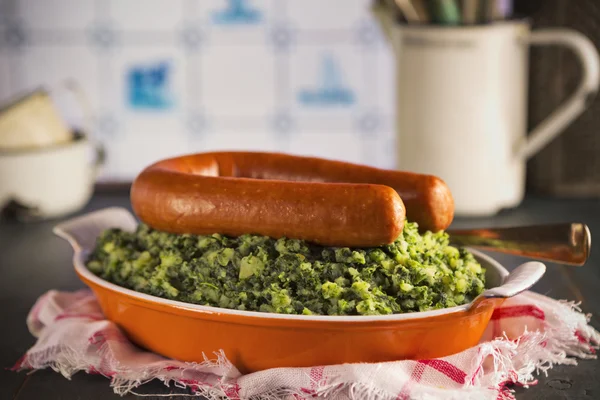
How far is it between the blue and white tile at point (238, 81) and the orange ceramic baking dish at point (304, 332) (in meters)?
1.04

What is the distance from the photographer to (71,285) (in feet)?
4.30

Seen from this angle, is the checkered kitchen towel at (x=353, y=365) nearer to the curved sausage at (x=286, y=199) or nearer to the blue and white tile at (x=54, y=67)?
the curved sausage at (x=286, y=199)

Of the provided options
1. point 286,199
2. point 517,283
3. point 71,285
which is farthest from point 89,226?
point 517,283

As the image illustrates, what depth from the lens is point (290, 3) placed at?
186 centimetres

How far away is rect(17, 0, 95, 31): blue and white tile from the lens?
1863mm

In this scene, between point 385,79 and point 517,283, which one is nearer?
point 517,283

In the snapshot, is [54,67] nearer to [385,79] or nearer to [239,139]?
[239,139]

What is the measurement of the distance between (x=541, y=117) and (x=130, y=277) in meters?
1.03

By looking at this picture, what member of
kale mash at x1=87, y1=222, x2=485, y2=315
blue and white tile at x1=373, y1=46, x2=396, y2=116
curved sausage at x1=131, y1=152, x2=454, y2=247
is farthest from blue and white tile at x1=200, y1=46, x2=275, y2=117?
kale mash at x1=87, y1=222, x2=485, y2=315

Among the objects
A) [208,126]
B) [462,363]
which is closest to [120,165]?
[208,126]

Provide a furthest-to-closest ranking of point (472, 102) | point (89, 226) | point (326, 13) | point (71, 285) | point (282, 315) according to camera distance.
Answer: point (326, 13) → point (472, 102) → point (71, 285) → point (89, 226) → point (282, 315)

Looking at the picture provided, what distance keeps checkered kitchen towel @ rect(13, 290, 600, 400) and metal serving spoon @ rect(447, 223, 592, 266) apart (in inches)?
2.5

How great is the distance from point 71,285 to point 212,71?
76 centimetres

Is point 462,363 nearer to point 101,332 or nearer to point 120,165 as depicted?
point 101,332
